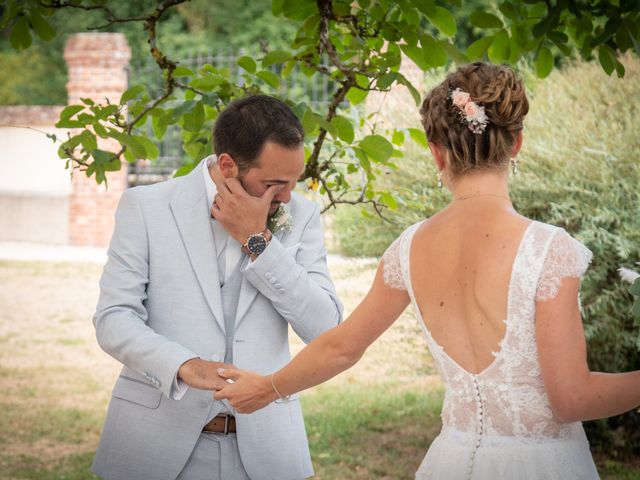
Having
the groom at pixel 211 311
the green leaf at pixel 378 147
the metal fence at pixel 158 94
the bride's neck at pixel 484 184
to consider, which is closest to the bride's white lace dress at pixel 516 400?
the bride's neck at pixel 484 184

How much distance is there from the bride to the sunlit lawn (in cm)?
415

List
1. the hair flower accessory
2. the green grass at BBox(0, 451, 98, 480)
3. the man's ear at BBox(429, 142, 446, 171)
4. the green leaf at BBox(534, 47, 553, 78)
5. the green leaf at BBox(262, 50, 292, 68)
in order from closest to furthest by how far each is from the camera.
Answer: the hair flower accessory, the man's ear at BBox(429, 142, 446, 171), the green leaf at BBox(262, 50, 292, 68), the green leaf at BBox(534, 47, 553, 78), the green grass at BBox(0, 451, 98, 480)

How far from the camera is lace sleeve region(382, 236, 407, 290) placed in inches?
94.7

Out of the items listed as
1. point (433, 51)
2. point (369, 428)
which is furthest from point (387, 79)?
point (369, 428)

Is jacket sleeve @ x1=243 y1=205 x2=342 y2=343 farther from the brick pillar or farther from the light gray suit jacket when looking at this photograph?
the brick pillar

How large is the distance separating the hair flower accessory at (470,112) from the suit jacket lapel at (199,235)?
39.3 inches

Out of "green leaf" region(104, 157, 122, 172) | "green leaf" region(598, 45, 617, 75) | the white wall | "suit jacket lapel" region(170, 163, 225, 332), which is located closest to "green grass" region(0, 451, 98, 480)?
"green leaf" region(104, 157, 122, 172)

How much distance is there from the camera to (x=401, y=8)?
149 inches

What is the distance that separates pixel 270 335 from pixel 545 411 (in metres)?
0.97

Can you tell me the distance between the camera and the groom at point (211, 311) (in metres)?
2.77

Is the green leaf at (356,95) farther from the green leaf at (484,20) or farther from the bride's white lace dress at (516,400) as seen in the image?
the bride's white lace dress at (516,400)

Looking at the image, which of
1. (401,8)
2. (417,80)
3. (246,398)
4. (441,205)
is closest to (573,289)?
(246,398)

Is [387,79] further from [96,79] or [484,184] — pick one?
[96,79]

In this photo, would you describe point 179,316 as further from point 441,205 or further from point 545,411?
point 441,205
